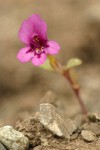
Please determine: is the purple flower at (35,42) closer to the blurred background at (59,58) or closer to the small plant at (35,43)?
the small plant at (35,43)

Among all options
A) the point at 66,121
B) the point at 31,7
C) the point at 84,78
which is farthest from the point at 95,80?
the point at 66,121

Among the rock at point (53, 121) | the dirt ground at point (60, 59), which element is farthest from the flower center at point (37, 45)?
the dirt ground at point (60, 59)

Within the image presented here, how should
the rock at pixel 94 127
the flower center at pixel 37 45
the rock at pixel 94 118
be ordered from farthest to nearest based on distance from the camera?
the flower center at pixel 37 45, the rock at pixel 94 118, the rock at pixel 94 127

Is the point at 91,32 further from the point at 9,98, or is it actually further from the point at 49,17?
the point at 9,98

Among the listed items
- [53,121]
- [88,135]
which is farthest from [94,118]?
[53,121]

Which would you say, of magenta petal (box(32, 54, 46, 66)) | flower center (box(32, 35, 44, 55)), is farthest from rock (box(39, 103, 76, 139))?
flower center (box(32, 35, 44, 55))
